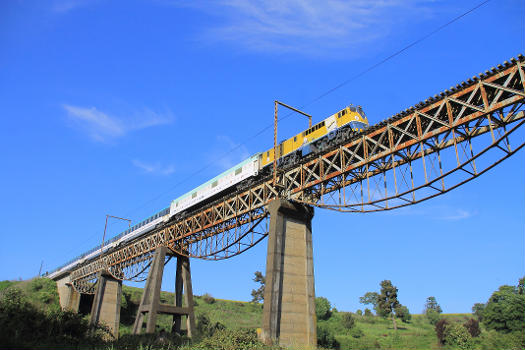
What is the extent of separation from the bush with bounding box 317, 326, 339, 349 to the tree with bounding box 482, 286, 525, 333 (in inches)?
903

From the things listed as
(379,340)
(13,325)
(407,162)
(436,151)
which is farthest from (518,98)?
(379,340)

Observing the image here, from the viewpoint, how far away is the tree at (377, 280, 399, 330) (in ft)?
240

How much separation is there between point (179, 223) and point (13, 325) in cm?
2003

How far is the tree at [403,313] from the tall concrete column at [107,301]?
2021 inches

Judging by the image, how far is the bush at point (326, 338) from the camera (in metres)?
50.3

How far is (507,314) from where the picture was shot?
174 feet

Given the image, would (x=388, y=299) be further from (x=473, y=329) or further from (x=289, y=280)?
(x=289, y=280)

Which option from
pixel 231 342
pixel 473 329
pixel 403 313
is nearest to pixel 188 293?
pixel 231 342

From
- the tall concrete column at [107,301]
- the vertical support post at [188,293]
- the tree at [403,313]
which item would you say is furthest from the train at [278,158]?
the tree at [403,313]

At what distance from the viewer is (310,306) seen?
71.4 feet

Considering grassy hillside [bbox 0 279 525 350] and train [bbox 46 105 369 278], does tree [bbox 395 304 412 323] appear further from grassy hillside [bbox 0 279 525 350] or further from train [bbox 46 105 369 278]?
train [bbox 46 105 369 278]

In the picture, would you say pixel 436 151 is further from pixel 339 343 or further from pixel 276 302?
pixel 339 343

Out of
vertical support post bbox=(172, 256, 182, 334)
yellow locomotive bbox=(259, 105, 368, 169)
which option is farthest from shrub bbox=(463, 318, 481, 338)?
yellow locomotive bbox=(259, 105, 368, 169)

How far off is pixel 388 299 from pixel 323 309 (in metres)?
12.8
